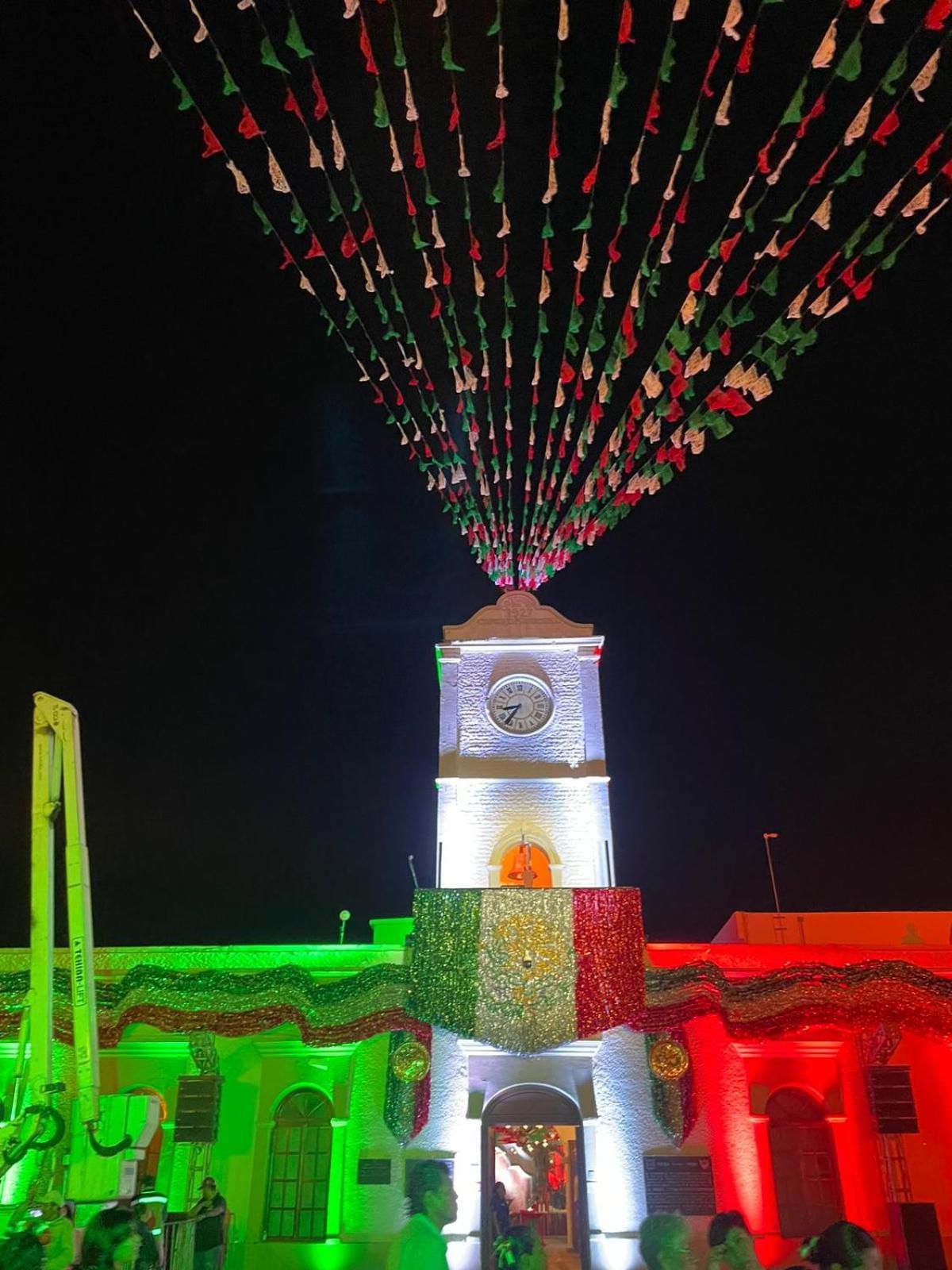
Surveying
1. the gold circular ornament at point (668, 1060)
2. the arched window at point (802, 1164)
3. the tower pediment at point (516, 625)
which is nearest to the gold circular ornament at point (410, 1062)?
the gold circular ornament at point (668, 1060)

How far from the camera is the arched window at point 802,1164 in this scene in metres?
14.7

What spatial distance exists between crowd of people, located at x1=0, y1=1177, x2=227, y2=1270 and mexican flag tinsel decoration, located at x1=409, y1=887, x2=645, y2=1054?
4.61 metres

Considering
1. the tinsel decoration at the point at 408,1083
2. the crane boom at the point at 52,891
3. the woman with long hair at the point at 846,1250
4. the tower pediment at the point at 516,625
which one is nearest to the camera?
the woman with long hair at the point at 846,1250

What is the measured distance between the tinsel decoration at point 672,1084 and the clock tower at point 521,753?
10.7 feet

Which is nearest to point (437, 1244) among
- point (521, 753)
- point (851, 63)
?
point (851, 63)

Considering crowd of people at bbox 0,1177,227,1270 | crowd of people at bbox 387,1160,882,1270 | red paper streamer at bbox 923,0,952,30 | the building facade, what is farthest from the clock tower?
red paper streamer at bbox 923,0,952,30

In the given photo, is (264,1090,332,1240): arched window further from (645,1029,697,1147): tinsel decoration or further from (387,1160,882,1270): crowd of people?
(387,1160,882,1270): crowd of people

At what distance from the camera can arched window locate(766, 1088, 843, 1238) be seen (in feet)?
48.3

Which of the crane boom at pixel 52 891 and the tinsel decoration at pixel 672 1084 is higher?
the crane boom at pixel 52 891

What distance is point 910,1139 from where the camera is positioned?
1498 cm

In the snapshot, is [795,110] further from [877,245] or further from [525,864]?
[525,864]

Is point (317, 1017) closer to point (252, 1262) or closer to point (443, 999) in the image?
point (443, 999)

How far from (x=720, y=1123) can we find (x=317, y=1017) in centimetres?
673

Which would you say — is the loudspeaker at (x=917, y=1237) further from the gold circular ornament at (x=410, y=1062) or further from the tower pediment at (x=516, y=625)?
the tower pediment at (x=516, y=625)
